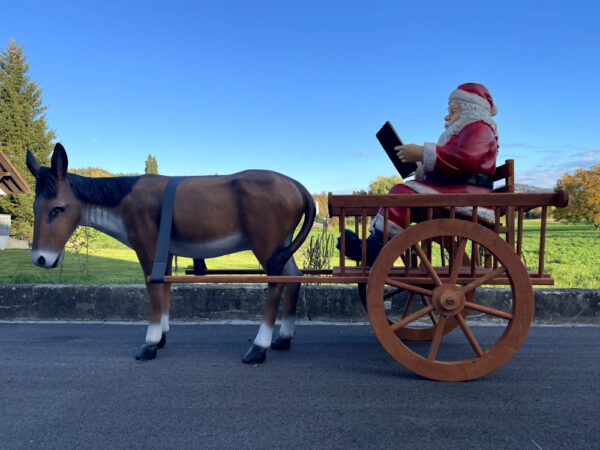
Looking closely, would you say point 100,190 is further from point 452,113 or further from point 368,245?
point 452,113

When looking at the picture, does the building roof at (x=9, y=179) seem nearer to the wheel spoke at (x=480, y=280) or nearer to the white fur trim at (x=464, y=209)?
the white fur trim at (x=464, y=209)

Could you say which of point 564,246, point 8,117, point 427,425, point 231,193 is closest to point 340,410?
point 427,425

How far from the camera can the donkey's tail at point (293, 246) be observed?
9.15 ft

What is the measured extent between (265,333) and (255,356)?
0.51ft

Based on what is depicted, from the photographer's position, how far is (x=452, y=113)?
2.96 meters

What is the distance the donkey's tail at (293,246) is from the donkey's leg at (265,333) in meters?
0.15

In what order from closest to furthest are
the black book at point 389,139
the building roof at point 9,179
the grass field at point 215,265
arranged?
the black book at point 389,139 → the grass field at point 215,265 → the building roof at point 9,179

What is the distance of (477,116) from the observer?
2742 millimetres

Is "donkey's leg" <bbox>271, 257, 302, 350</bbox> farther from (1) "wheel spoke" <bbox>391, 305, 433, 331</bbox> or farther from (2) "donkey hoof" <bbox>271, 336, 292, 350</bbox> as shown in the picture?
(1) "wheel spoke" <bbox>391, 305, 433, 331</bbox>

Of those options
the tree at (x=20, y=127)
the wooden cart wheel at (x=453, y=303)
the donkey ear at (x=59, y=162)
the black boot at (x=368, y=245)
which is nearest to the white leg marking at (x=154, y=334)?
the donkey ear at (x=59, y=162)

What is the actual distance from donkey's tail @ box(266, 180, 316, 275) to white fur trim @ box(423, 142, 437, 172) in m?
0.81

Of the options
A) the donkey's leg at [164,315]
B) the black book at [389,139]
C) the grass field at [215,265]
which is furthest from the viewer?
the grass field at [215,265]

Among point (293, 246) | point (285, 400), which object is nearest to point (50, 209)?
point (293, 246)

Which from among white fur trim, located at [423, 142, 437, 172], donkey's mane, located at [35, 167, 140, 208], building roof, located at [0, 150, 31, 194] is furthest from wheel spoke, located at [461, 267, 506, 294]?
building roof, located at [0, 150, 31, 194]
